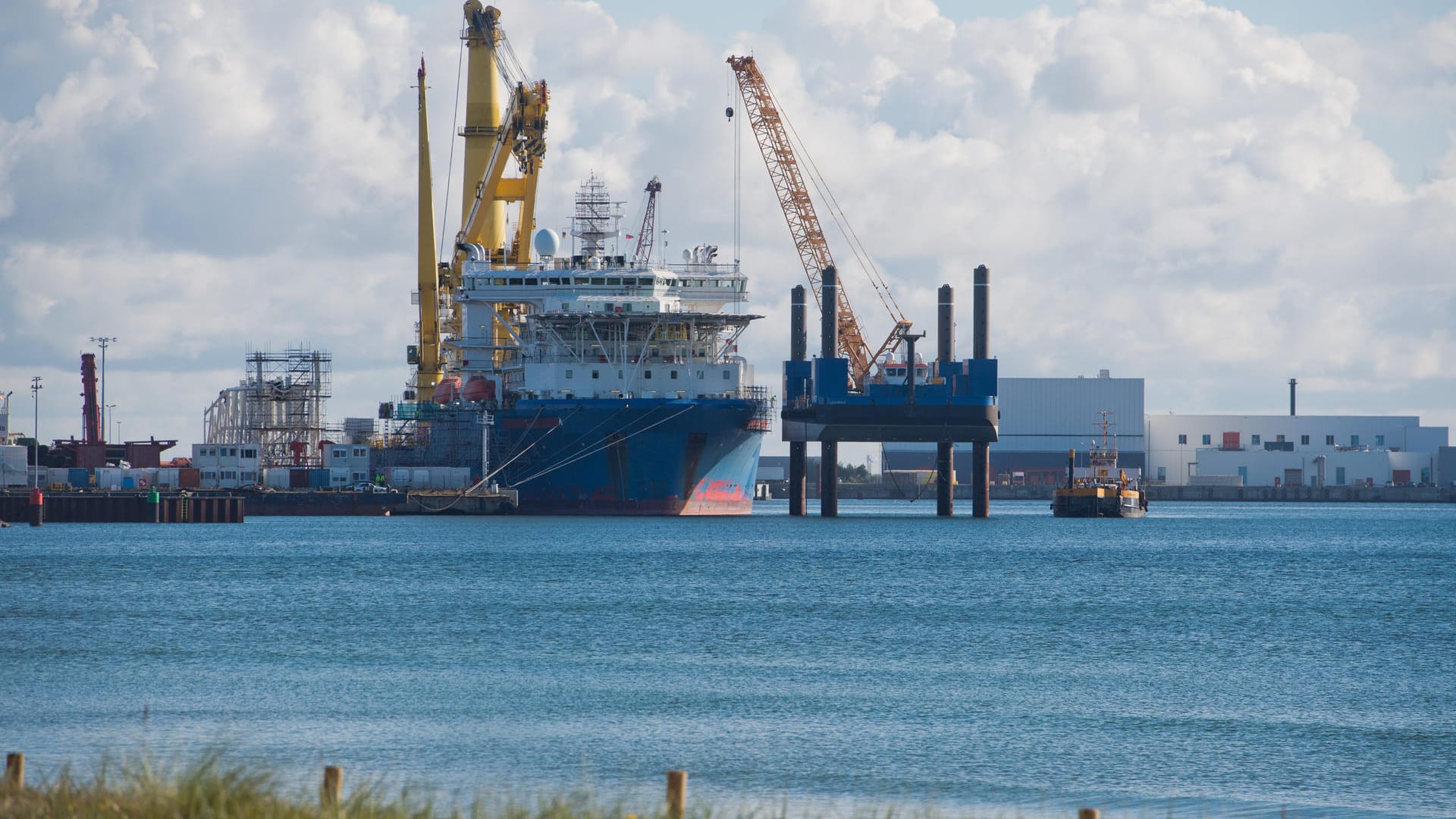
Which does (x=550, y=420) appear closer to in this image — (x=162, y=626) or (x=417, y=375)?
(x=417, y=375)

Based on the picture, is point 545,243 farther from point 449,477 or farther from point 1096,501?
point 1096,501

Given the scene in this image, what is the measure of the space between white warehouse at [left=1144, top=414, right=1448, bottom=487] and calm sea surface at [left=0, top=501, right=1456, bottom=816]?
11648 centimetres

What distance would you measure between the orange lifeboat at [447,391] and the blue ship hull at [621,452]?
445 inches

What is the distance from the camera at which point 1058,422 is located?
178 metres

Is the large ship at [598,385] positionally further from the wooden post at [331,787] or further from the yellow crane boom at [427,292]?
the wooden post at [331,787]

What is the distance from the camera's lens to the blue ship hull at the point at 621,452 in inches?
3214

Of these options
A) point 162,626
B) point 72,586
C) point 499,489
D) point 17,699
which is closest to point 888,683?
point 17,699

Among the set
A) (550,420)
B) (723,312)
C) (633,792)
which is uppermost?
(723,312)

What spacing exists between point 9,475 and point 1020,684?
8048cm

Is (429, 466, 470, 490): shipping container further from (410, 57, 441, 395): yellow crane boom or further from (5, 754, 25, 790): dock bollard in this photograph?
(5, 754, 25, 790): dock bollard

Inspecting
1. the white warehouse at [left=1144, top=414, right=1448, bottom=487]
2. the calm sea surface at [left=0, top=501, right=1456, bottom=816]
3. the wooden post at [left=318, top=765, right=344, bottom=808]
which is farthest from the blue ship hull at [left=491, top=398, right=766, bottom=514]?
the white warehouse at [left=1144, top=414, right=1448, bottom=487]

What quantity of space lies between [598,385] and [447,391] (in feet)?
56.1

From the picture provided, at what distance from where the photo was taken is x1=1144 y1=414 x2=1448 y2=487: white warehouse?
18012 cm

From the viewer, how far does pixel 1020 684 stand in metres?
32.2
